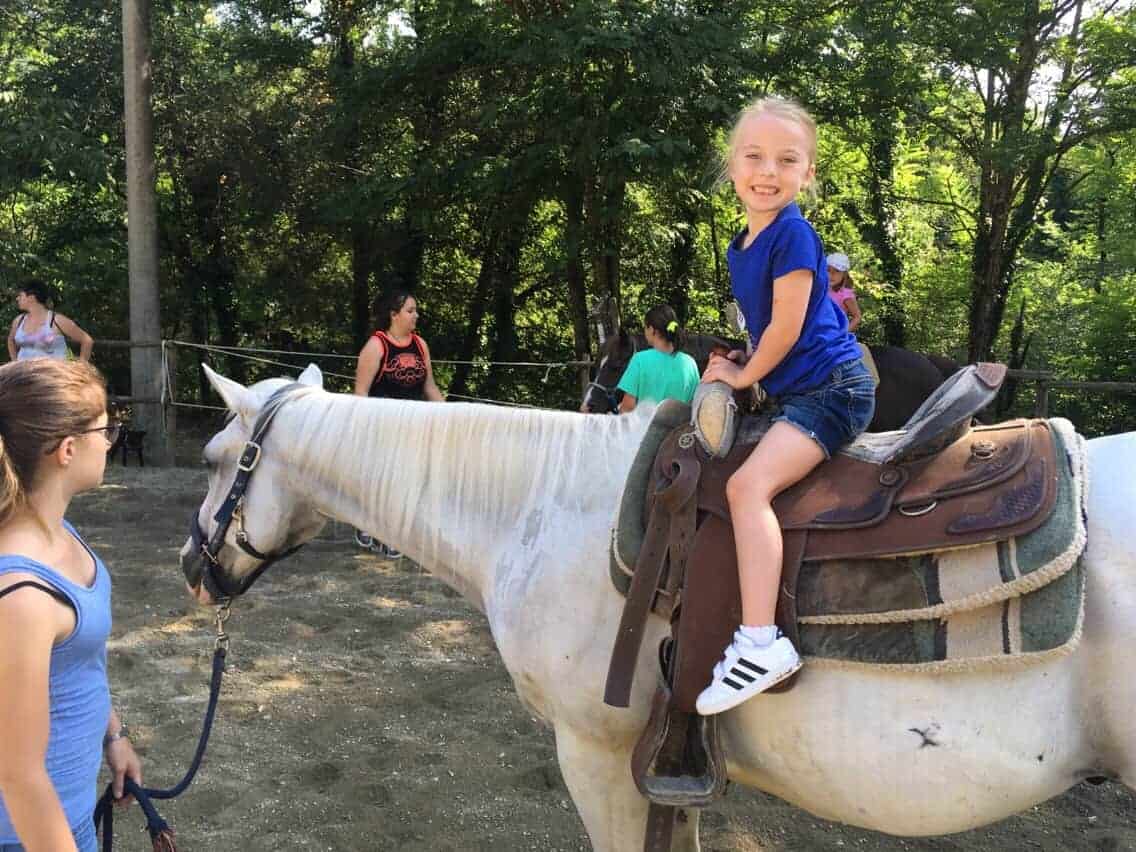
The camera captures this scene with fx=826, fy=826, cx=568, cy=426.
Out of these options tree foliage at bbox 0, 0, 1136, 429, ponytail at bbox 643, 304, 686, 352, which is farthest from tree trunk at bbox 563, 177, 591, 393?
ponytail at bbox 643, 304, 686, 352

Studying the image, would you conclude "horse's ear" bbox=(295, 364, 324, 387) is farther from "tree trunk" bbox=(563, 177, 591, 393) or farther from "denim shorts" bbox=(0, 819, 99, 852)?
"tree trunk" bbox=(563, 177, 591, 393)

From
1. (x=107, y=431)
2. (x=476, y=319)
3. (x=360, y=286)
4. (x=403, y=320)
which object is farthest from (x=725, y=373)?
(x=476, y=319)

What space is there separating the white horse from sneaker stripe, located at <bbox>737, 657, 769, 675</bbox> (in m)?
0.12

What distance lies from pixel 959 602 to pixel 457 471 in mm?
1212

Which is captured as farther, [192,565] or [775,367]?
[192,565]


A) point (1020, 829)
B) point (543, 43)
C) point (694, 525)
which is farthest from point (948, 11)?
point (694, 525)

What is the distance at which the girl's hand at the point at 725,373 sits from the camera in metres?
1.81

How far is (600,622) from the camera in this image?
6.03ft

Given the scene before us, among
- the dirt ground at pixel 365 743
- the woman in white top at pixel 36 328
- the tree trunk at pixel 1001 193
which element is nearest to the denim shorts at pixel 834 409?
the dirt ground at pixel 365 743

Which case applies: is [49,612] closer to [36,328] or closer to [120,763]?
[120,763]

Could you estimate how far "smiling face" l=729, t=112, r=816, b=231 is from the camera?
182cm

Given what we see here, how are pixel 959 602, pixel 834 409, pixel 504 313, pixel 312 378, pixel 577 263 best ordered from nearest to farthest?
pixel 959 602 → pixel 834 409 → pixel 312 378 → pixel 577 263 → pixel 504 313

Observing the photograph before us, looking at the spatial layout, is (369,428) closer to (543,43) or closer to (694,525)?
(694,525)

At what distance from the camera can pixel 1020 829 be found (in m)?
2.85
